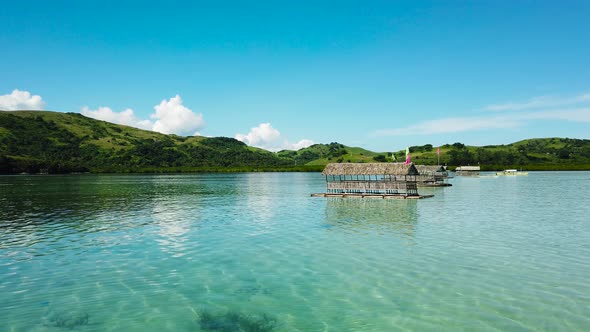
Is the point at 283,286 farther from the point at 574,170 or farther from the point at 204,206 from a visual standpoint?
the point at 574,170

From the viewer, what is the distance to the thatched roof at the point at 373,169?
56656 millimetres

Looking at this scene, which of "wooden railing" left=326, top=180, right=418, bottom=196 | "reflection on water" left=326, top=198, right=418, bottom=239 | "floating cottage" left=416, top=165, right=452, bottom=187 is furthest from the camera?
"floating cottage" left=416, top=165, right=452, bottom=187

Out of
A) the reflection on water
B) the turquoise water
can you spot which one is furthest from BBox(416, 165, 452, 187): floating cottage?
the turquoise water

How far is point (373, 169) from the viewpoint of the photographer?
58531mm

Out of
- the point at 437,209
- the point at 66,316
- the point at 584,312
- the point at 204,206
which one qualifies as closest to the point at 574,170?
the point at 437,209

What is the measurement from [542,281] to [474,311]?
5.54 meters

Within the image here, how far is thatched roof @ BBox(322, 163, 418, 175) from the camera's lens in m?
56.7

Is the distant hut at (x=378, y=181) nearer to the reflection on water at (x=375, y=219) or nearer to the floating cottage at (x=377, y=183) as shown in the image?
the floating cottage at (x=377, y=183)

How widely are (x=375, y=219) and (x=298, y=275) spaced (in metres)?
19.2

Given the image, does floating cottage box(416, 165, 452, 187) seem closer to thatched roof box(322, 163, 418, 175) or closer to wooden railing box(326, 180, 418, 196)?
wooden railing box(326, 180, 418, 196)

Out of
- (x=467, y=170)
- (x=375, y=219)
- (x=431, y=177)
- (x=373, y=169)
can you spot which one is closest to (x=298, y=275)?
(x=375, y=219)

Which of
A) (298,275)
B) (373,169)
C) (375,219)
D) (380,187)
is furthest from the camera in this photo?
(380,187)

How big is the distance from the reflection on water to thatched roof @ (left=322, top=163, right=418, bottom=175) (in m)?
9.83

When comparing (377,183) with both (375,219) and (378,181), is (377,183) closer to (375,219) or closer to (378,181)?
(378,181)
